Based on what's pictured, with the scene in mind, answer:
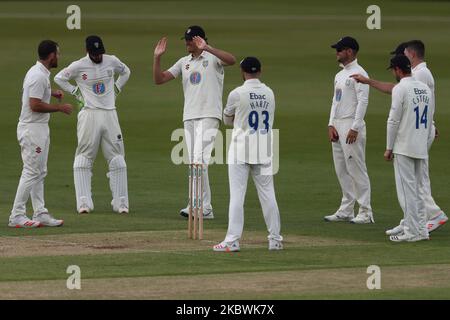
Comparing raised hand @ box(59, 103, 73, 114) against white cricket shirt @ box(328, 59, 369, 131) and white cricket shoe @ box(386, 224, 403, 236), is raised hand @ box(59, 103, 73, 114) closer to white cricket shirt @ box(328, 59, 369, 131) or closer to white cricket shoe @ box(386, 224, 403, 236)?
white cricket shirt @ box(328, 59, 369, 131)

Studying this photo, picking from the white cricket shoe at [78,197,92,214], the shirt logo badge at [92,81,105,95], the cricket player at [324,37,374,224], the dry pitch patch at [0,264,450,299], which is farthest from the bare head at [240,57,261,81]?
the white cricket shoe at [78,197,92,214]

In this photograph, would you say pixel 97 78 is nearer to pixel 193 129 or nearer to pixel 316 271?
pixel 193 129

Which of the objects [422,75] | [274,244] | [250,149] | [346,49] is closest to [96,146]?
[346,49]

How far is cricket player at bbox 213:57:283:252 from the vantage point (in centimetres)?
1619

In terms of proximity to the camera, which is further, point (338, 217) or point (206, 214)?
point (206, 214)

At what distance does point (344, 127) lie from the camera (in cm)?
1930

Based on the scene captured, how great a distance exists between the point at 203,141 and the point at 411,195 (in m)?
3.67

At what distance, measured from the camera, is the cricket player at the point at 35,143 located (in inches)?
725

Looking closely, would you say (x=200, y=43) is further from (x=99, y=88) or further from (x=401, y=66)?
(x=401, y=66)

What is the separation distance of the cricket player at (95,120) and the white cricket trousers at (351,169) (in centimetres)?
327

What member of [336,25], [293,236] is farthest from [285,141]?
[336,25]

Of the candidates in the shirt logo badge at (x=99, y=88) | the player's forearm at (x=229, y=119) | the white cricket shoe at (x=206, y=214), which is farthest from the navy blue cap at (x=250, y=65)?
the shirt logo badge at (x=99, y=88)

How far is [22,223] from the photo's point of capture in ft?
60.5

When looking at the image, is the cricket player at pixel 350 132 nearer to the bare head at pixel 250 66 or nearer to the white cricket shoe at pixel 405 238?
the white cricket shoe at pixel 405 238
